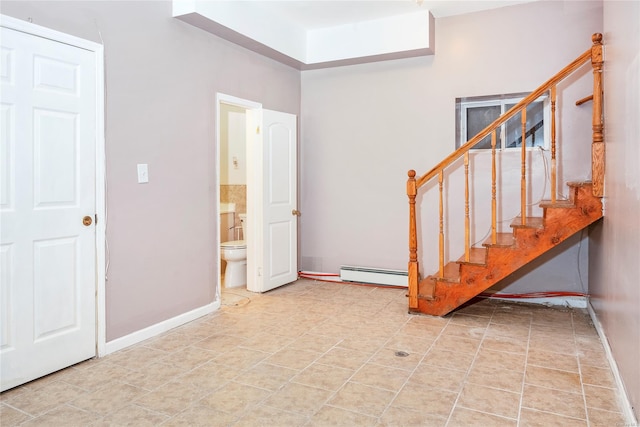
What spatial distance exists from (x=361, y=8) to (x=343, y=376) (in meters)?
3.35

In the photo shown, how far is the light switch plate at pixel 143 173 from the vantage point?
323 centimetres

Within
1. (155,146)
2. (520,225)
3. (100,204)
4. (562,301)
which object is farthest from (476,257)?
(100,204)

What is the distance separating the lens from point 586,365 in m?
2.78

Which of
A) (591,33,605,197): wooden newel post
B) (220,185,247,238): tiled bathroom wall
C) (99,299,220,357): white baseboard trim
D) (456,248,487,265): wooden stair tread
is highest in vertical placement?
(591,33,605,197): wooden newel post

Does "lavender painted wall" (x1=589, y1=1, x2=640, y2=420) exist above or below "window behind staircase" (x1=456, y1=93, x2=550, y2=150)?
below

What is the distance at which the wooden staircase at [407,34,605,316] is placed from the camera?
3.20 metres

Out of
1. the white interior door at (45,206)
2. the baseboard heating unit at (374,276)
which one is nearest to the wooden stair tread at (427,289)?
the baseboard heating unit at (374,276)

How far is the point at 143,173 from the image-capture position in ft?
10.7

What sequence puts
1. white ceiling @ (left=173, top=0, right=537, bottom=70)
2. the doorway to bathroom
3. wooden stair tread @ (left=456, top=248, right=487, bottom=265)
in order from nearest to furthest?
wooden stair tread @ (left=456, top=248, right=487, bottom=265) → white ceiling @ (left=173, top=0, right=537, bottom=70) → the doorway to bathroom

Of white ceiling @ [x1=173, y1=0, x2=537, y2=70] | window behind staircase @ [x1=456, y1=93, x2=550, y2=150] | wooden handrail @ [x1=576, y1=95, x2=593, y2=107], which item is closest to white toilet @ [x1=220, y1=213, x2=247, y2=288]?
white ceiling @ [x1=173, y1=0, x2=537, y2=70]

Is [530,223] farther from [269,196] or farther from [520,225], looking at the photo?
[269,196]

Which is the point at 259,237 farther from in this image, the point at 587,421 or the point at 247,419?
the point at 587,421

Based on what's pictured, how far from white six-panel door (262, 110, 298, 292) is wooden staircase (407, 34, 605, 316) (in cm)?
156

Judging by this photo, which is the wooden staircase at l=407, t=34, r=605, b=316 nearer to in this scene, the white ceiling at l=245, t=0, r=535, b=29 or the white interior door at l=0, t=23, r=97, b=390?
the white ceiling at l=245, t=0, r=535, b=29
